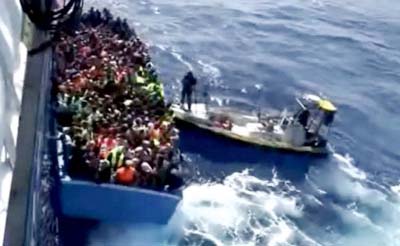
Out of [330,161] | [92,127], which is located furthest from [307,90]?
[92,127]

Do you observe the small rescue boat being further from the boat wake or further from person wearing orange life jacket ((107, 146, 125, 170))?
person wearing orange life jacket ((107, 146, 125, 170))

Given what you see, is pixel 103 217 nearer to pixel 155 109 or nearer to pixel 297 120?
pixel 155 109

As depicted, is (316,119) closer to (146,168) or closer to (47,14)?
(146,168)

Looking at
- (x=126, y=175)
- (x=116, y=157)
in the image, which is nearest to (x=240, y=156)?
(x=126, y=175)

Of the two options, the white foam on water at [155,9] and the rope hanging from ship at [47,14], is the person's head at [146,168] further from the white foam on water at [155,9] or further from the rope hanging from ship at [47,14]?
the white foam on water at [155,9]

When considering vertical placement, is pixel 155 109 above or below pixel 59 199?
above

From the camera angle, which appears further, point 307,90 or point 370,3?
point 370,3

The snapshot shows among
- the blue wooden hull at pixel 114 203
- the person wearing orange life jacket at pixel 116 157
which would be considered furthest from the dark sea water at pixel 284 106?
the person wearing orange life jacket at pixel 116 157
